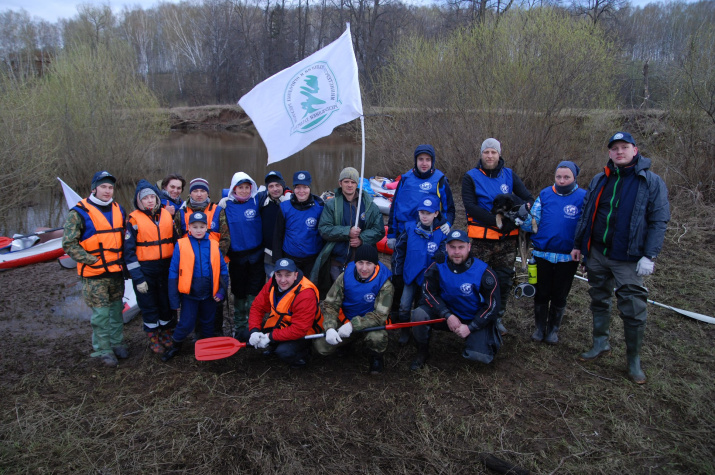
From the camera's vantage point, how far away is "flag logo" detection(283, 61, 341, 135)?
14.2 ft

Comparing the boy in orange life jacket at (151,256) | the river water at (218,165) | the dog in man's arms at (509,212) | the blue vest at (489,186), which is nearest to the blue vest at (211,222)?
the boy in orange life jacket at (151,256)

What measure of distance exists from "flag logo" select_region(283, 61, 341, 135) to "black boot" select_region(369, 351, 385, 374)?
216 cm

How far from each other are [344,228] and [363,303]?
2.42ft

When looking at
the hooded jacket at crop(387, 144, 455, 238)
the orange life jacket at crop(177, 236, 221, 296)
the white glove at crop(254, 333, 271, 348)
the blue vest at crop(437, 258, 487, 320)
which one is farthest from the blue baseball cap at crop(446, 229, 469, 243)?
the orange life jacket at crop(177, 236, 221, 296)

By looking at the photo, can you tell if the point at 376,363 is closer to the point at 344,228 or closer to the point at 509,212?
the point at 344,228

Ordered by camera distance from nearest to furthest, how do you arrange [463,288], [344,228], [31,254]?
[463,288]
[344,228]
[31,254]

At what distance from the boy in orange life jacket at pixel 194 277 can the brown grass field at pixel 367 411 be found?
0.36 meters

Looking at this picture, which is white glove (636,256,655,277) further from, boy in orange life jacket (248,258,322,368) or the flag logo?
the flag logo

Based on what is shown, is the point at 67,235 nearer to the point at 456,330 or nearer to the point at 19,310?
the point at 19,310

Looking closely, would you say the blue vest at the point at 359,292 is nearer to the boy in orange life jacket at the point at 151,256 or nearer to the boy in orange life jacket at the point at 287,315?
the boy in orange life jacket at the point at 287,315

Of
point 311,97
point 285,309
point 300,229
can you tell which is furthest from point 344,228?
point 311,97

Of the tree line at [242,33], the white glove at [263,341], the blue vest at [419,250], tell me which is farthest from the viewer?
the tree line at [242,33]

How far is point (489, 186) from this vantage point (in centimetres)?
415

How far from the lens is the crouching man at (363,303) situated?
372 centimetres
